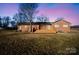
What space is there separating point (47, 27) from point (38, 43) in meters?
0.22

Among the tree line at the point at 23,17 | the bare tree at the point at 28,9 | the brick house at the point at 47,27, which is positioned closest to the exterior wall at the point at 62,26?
the brick house at the point at 47,27

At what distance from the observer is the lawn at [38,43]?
89.7 inches

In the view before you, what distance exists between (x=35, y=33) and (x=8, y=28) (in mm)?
326

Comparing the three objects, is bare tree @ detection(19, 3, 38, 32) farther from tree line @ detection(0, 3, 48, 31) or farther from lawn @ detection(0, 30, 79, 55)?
lawn @ detection(0, 30, 79, 55)

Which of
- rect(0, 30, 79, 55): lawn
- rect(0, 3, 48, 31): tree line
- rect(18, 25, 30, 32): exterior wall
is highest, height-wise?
rect(0, 3, 48, 31): tree line

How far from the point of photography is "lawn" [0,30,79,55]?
89.7 inches

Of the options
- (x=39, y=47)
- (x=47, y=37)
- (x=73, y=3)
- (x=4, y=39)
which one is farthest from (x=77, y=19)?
(x=4, y=39)

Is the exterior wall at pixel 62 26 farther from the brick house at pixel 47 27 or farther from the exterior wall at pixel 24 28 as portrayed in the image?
the exterior wall at pixel 24 28

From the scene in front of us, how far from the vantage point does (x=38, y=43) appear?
2.29 m

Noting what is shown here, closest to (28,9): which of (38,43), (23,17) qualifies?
(23,17)

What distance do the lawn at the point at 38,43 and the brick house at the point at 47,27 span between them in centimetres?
5

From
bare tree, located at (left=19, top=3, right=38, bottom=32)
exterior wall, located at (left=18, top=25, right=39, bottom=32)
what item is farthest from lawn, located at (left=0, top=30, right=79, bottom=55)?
bare tree, located at (left=19, top=3, right=38, bottom=32)

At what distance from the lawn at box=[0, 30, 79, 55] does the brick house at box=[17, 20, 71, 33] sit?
49mm

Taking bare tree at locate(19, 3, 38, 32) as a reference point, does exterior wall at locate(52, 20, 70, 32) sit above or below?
below
